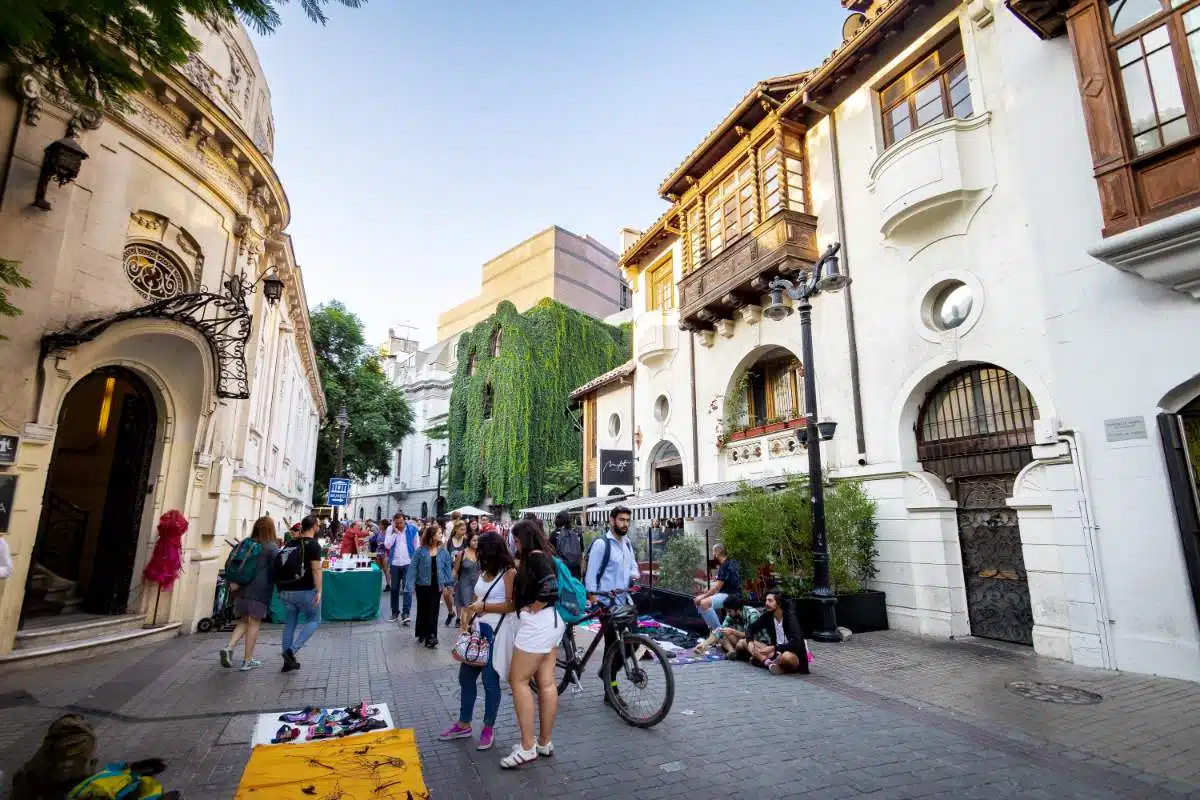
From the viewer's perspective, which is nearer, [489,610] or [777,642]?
[489,610]

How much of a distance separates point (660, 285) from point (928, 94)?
9.63 meters

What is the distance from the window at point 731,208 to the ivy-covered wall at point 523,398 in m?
17.0

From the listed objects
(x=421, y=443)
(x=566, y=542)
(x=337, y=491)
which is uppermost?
(x=421, y=443)

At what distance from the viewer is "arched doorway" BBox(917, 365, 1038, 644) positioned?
8930 millimetres

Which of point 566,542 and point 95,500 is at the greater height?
point 95,500

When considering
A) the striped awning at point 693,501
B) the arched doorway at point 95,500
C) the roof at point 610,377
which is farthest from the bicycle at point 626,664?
the roof at point 610,377

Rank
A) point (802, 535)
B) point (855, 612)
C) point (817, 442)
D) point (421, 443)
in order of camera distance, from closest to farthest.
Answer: point (817, 442) < point (855, 612) < point (802, 535) < point (421, 443)

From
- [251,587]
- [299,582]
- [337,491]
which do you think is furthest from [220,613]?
[337,491]

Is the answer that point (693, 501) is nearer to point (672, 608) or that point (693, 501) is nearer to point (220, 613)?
point (672, 608)

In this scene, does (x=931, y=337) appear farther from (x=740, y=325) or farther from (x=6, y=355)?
(x=6, y=355)

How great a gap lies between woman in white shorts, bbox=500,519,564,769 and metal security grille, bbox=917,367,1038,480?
7922 millimetres

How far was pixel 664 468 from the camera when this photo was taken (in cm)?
1848

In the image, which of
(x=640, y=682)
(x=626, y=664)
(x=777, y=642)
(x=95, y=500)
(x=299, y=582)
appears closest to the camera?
(x=640, y=682)

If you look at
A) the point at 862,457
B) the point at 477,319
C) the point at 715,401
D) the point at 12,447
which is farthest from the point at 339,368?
the point at 862,457
